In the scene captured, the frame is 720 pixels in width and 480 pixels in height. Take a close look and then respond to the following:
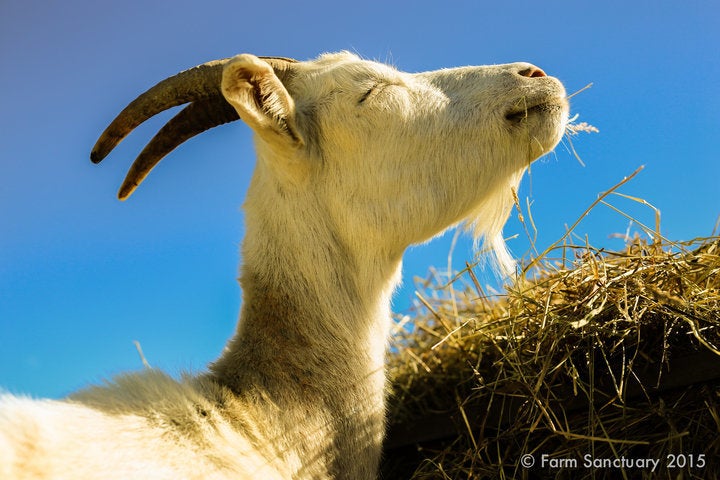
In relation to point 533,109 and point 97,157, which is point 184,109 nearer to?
point 97,157

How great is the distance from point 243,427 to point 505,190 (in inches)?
61.3

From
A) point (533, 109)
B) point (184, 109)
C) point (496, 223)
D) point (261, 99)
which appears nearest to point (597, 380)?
point (496, 223)

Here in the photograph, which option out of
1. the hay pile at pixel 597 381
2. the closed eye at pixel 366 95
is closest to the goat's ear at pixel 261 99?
the closed eye at pixel 366 95

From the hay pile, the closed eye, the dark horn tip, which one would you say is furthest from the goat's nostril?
the dark horn tip

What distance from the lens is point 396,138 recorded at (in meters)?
2.78

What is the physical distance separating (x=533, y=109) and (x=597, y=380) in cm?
126

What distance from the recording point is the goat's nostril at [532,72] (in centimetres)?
282

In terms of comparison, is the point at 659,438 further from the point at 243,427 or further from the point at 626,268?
the point at 243,427

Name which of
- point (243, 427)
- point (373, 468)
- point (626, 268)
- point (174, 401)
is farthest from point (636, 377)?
point (174, 401)

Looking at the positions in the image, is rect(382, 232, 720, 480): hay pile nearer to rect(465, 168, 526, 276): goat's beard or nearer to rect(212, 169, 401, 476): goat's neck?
rect(465, 168, 526, 276): goat's beard

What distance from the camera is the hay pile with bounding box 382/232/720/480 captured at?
265 cm

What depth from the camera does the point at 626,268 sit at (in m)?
3.05

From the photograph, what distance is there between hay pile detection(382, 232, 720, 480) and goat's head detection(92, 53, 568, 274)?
687 millimetres

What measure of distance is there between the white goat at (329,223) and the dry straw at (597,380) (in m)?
0.64
